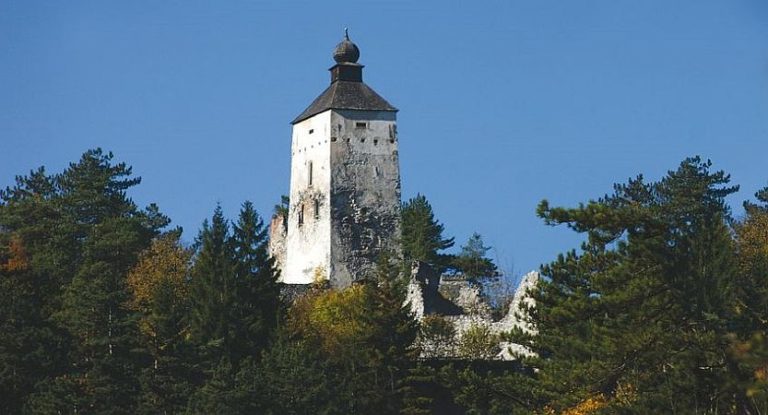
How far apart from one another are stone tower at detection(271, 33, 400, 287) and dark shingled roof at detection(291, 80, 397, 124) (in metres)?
0.03

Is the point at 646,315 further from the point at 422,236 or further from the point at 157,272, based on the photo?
the point at 422,236

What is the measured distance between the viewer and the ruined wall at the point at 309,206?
5931 centimetres

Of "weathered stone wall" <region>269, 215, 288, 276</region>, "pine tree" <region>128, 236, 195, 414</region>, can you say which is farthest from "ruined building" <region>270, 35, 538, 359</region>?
"pine tree" <region>128, 236, 195, 414</region>

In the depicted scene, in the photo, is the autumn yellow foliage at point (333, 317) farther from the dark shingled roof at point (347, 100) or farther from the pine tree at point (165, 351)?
the dark shingled roof at point (347, 100)

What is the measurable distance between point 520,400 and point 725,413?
27.0 feet

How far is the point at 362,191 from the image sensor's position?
197ft

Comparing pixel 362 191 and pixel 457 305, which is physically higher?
pixel 362 191

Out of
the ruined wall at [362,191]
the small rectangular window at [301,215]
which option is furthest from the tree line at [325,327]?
the small rectangular window at [301,215]

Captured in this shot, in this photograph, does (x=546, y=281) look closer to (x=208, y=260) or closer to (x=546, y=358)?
(x=546, y=358)

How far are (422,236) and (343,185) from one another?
11.0 ft

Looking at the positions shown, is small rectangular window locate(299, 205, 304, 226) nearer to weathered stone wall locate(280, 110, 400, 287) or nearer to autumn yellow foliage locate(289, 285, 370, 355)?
weathered stone wall locate(280, 110, 400, 287)

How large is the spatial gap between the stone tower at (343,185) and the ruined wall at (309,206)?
0.03m

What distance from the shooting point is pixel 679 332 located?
30.1 metres

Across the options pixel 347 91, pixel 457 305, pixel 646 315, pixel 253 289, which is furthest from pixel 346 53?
pixel 646 315
